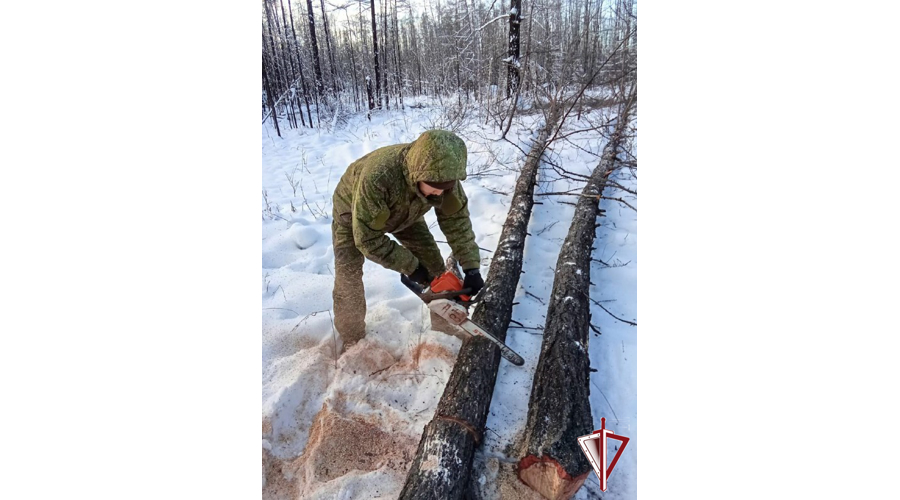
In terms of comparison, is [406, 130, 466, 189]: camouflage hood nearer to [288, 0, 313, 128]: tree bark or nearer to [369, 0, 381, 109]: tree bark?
[369, 0, 381, 109]: tree bark

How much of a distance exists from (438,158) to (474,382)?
106 cm

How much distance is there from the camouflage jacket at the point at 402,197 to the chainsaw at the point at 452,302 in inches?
5.7

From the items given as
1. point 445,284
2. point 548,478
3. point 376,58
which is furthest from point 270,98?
point 548,478

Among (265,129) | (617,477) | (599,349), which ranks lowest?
(617,477)

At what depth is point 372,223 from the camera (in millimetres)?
1830

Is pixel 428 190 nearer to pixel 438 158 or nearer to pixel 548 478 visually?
pixel 438 158

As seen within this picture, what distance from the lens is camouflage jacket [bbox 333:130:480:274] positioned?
1.66m

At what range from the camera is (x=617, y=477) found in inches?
64.1

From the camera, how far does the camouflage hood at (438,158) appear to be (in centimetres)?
164

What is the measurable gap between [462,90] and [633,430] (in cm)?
193

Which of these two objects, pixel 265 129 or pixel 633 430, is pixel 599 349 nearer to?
pixel 633 430

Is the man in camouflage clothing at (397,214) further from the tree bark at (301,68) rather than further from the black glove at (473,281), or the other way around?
the tree bark at (301,68)

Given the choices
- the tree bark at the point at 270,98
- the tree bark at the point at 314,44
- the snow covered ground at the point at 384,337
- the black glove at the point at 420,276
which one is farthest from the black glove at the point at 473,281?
the tree bark at the point at 314,44
